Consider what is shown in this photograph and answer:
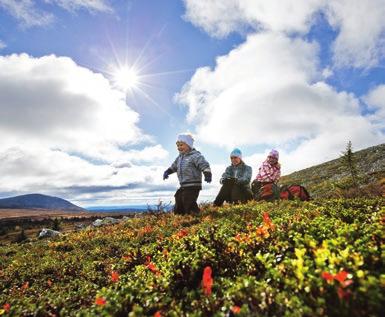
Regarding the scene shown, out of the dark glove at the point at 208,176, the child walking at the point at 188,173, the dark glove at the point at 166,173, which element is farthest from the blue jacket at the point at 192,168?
the dark glove at the point at 166,173

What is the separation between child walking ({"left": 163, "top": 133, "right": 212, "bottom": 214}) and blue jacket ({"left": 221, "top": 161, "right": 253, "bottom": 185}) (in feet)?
6.68

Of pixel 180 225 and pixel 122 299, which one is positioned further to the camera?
pixel 180 225

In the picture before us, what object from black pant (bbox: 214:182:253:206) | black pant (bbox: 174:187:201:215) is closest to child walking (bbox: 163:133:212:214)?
black pant (bbox: 174:187:201:215)

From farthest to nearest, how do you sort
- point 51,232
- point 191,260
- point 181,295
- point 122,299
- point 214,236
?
point 51,232 → point 214,236 → point 191,260 → point 181,295 → point 122,299

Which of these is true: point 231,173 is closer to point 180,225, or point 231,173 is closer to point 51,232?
point 180,225

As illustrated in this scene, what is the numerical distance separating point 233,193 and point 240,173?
3.71ft

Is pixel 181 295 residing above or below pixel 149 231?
below

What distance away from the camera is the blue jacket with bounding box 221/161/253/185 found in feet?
55.8

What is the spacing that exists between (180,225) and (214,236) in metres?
5.63

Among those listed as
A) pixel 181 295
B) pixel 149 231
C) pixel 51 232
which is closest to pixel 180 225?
pixel 149 231

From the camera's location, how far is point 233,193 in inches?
663

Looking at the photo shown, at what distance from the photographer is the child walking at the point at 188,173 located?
15.7m

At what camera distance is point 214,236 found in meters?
5.96

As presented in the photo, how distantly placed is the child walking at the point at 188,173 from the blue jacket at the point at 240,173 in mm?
2036
